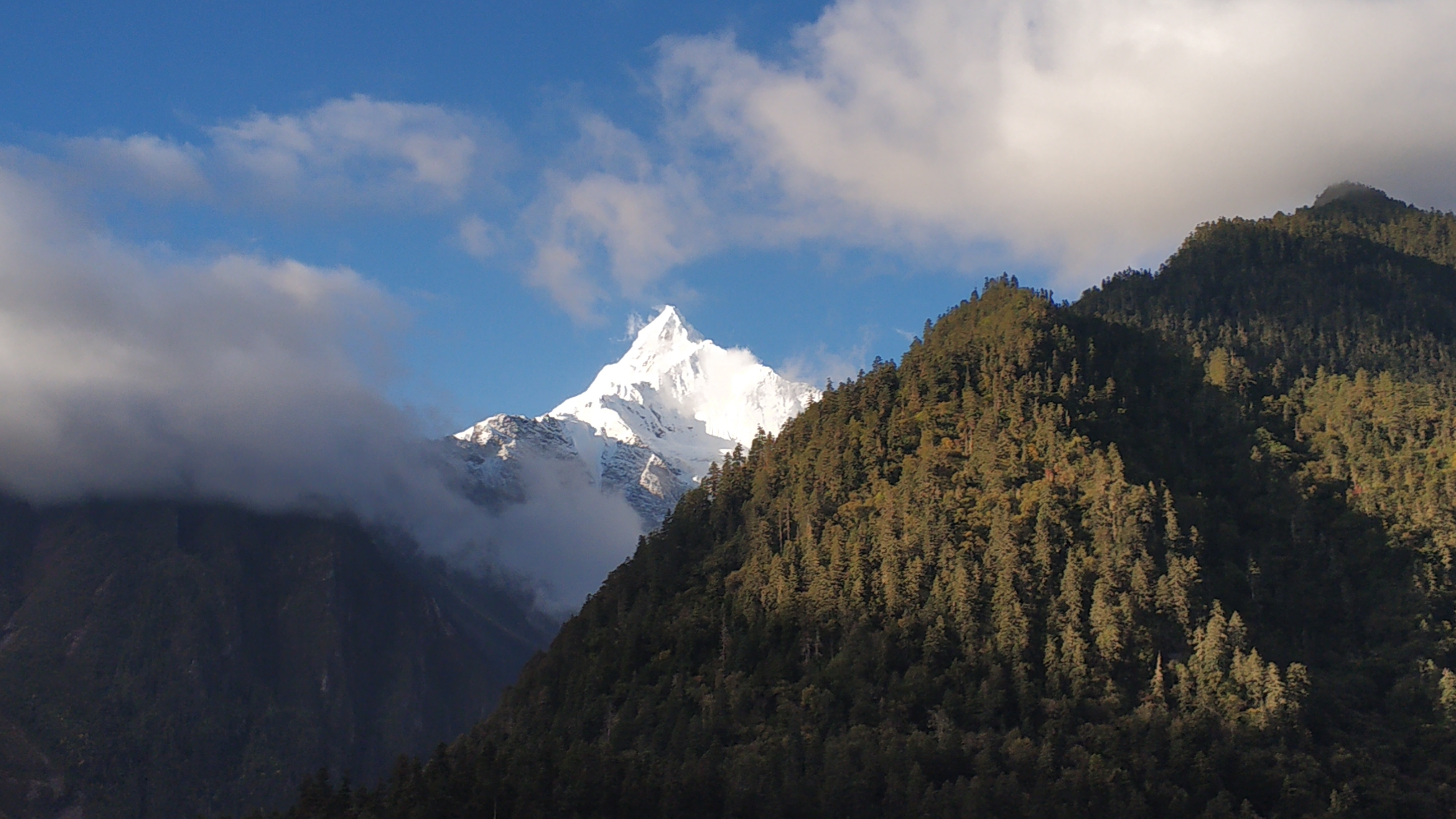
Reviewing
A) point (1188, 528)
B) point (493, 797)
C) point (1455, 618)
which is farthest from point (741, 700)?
point (1455, 618)

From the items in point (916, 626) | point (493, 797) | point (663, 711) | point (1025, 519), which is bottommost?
point (493, 797)

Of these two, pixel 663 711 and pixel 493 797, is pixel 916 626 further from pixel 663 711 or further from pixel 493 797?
pixel 493 797

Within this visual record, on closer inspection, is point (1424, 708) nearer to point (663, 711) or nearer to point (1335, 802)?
point (1335, 802)

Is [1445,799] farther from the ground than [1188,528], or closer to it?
closer to it

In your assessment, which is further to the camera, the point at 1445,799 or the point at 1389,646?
the point at 1389,646

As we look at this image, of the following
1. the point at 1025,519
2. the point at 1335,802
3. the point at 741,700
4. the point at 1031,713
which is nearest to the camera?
the point at 1335,802

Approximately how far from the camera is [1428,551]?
188m

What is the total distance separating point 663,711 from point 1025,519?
5520 cm

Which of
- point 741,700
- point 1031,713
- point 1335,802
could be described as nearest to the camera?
point 1335,802

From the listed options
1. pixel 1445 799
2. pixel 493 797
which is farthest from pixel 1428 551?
pixel 493 797

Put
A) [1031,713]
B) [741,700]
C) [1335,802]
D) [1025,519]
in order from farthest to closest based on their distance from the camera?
[1025,519] → [741,700] → [1031,713] → [1335,802]

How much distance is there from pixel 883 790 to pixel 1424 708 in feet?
221

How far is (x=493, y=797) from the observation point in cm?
14925

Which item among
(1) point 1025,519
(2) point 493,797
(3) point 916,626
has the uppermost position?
(1) point 1025,519
